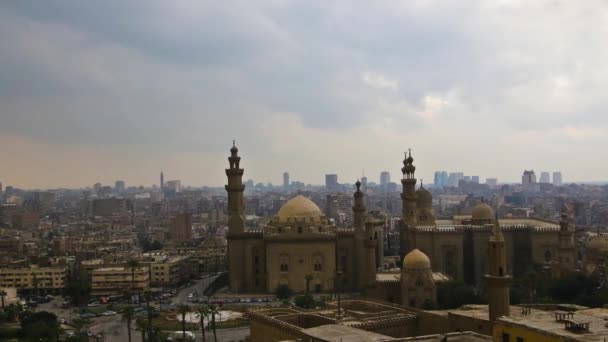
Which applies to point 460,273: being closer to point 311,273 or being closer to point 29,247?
point 311,273

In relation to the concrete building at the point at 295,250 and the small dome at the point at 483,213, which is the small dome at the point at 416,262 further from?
the small dome at the point at 483,213

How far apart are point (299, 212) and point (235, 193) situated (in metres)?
4.88

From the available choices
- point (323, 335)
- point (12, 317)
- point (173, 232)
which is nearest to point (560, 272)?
point (323, 335)

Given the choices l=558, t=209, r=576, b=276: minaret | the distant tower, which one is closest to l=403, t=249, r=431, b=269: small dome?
l=558, t=209, r=576, b=276: minaret

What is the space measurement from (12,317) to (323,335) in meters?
26.3

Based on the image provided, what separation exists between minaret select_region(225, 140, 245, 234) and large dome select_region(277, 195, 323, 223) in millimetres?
2920

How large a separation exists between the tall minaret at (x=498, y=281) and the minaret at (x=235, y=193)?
27113mm

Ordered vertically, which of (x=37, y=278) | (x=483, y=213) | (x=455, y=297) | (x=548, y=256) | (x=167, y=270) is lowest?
(x=37, y=278)

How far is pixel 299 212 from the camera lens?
51219 millimetres

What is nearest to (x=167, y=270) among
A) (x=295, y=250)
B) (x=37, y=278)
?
(x=37, y=278)

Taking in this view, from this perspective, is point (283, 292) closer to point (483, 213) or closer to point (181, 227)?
point (483, 213)

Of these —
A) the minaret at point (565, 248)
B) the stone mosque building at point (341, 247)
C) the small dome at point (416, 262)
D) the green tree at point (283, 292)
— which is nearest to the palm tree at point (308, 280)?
the stone mosque building at point (341, 247)

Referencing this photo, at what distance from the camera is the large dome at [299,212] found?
51.1 m

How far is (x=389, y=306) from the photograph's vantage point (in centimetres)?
3428
